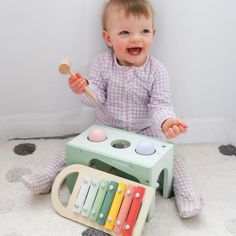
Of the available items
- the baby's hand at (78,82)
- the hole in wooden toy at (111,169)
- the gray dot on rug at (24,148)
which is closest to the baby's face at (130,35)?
the baby's hand at (78,82)

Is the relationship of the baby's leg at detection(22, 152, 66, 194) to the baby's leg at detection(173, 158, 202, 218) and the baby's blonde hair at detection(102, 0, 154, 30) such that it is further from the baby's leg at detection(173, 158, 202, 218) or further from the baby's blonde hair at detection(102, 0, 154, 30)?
the baby's blonde hair at detection(102, 0, 154, 30)

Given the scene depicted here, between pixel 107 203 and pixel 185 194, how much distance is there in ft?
0.67

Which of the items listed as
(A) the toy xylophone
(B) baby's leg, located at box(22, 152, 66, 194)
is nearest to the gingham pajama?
(B) baby's leg, located at box(22, 152, 66, 194)

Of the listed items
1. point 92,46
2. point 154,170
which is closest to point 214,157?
point 154,170

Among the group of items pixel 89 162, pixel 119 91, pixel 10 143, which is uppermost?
pixel 119 91

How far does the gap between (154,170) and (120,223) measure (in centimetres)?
14

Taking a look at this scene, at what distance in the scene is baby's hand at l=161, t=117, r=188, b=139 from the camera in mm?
967

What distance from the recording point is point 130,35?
1.04 meters

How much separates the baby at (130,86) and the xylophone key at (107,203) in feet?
0.57

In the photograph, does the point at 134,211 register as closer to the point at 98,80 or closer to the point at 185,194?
the point at 185,194

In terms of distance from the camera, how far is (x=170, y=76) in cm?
118

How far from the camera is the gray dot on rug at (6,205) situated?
3.21 feet

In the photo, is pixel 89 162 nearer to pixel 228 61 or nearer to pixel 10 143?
pixel 10 143

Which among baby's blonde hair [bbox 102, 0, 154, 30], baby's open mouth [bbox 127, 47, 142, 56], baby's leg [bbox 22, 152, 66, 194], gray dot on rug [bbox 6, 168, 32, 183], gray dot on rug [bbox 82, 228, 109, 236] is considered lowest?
gray dot on rug [bbox 6, 168, 32, 183]
